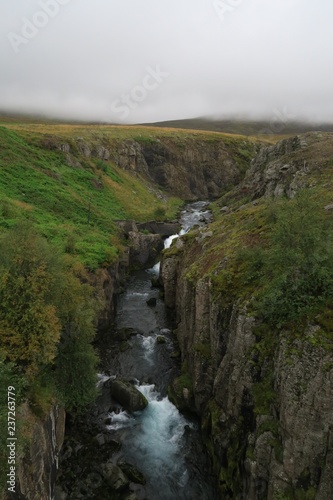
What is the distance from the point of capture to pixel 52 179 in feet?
236

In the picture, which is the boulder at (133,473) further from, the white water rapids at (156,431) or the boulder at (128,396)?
the boulder at (128,396)

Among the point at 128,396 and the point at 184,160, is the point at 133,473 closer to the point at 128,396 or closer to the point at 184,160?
the point at 128,396

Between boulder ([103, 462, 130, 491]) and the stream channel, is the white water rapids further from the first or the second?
boulder ([103, 462, 130, 491])

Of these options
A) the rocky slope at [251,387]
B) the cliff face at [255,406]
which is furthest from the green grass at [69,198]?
the cliff face at [255,406]

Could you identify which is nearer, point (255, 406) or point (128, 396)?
point (255, 406)

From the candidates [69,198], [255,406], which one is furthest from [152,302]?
[69,198]

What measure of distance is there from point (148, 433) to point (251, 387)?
470 inches

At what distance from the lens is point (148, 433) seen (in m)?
29.5

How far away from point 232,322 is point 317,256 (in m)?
8.27

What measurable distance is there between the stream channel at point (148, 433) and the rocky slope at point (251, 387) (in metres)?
1.78

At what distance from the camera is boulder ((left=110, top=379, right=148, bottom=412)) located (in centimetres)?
3133

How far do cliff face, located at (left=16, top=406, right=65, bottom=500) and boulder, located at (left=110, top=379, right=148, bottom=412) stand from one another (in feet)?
24.5

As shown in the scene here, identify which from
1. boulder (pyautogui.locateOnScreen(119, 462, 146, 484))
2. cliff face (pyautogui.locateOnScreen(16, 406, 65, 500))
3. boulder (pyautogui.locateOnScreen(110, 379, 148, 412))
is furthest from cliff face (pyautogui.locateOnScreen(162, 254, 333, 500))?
cliff face (pyautogui.locateOnScreen(16, 406, 65, 500))

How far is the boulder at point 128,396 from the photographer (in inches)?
1233
